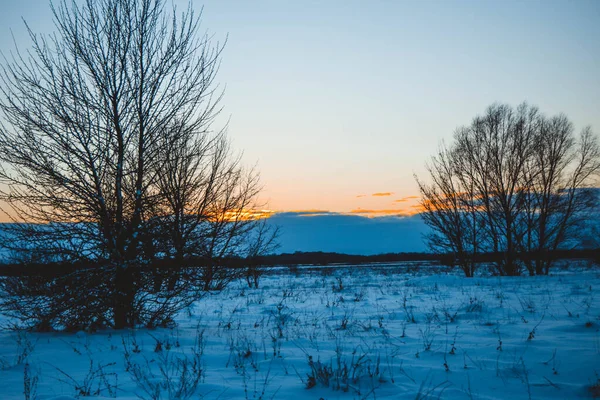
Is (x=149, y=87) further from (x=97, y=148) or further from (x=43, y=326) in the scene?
(x=43, y=326)

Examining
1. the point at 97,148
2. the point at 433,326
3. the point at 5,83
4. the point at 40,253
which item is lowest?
the point at 433,326

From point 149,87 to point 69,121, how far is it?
1287 mm

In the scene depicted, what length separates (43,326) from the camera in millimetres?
5746

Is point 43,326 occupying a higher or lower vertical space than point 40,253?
lower

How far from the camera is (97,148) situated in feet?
18.1

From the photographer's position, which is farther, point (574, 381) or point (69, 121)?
point (69, 121)

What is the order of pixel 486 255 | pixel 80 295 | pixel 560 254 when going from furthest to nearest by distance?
pixel 560 254 → pixel 486 255 → pixel 80 295

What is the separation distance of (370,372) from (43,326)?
5.36m

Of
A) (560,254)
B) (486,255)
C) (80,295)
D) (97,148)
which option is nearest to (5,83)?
(97,148)

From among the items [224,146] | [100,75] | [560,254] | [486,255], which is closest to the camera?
[100,75]

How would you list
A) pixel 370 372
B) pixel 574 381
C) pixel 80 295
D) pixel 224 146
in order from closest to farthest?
pixel 574 381 < pixel 370 372 < pixel 80 295 < pixel 224 146

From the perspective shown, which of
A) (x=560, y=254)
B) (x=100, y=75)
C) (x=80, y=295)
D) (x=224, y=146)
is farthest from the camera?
(x=560, y=254)

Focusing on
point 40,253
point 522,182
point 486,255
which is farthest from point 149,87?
point 522,182

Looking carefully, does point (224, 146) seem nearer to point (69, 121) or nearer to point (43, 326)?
point (69, 121)
